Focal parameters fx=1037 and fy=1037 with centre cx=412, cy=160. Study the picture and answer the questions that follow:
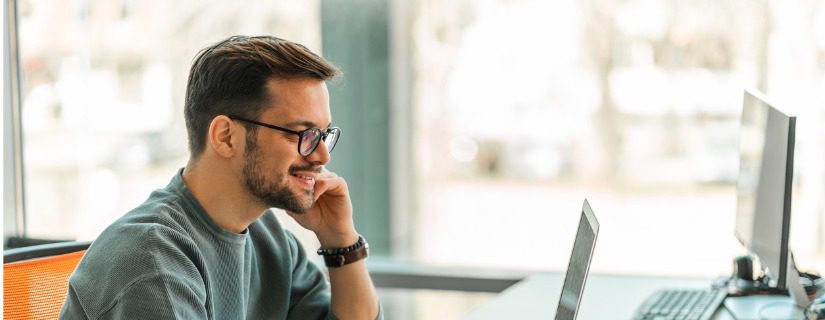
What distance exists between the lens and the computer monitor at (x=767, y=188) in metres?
2.06

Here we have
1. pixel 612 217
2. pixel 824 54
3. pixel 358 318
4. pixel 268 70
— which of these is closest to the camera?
pixel 268 70

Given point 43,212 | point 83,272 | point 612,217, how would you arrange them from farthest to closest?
1. point 43,212
2. point 612,217
3. point 83,272

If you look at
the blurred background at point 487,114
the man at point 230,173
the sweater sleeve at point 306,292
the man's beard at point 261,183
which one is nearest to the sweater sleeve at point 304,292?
the sweater sleeve at point 306,292

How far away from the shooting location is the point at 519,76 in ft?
11.0

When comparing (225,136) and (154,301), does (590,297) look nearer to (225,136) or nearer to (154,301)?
(225,136)

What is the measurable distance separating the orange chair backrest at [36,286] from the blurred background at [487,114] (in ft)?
5.73

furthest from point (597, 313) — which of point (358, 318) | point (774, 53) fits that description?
point (774, 53)

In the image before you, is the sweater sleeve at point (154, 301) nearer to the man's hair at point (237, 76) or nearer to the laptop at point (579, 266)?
the man's hair at point (237, 76)

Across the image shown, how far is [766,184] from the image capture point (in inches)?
88.5

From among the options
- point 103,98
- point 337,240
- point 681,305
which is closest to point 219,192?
point 337,240

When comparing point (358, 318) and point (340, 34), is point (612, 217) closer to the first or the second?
point (340, 34)

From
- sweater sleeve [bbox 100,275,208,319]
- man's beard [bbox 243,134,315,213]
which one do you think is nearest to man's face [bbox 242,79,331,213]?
man's beard [bbox 243,134,315,213]

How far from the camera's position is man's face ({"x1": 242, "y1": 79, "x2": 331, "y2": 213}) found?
1678mm

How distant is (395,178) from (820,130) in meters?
1.35
